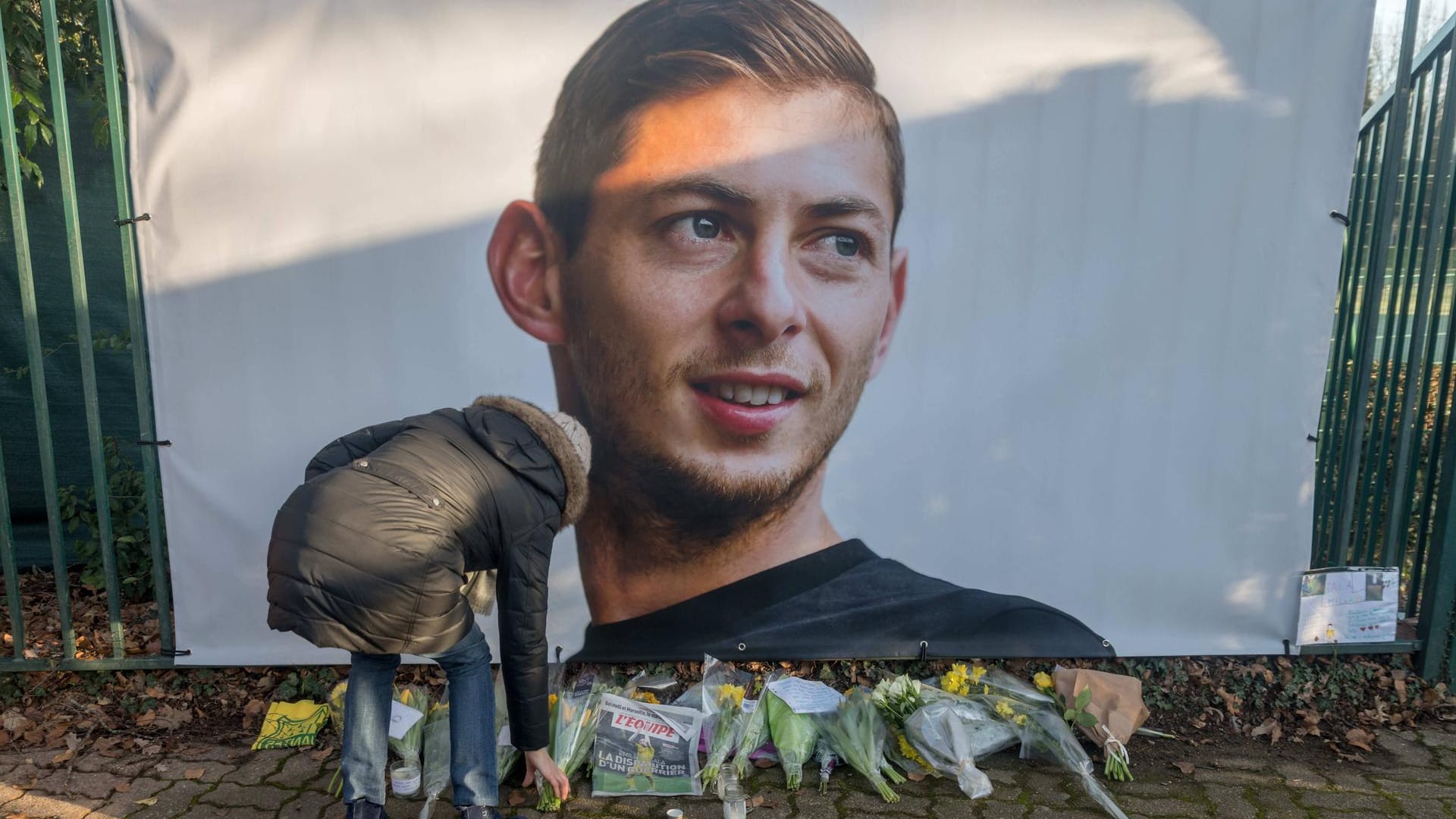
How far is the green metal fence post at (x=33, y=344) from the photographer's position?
296cm

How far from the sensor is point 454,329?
3125 millimetres

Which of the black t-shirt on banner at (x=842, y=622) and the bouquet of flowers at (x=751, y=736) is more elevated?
the black t-shirt on banner at (x=842, y=622)

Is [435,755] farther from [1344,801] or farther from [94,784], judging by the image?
[1344,801]

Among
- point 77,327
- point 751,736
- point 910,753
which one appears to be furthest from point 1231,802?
point 77,327

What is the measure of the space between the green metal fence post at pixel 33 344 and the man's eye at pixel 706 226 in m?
2.36

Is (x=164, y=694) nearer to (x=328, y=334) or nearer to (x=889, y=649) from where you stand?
(x=328, y=334)

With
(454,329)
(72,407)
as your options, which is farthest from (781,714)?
(72,407)

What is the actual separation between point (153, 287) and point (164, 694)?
1.57 metres

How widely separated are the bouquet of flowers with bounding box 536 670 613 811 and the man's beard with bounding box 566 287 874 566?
56 cm

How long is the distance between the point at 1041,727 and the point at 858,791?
0.69 metres

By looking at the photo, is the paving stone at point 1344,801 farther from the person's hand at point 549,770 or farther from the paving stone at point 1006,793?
the person's hand at point 549,770

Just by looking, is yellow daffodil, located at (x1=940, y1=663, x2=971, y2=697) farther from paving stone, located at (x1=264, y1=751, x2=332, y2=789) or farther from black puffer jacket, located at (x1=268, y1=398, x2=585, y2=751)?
paving stone, located at (x1=264, y1=751, x2=332, y2=789)

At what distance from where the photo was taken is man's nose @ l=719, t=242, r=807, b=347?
9.96 feet

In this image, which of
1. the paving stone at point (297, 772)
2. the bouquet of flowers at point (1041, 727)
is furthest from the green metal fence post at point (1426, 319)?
the paving stone at point (297, 772)
